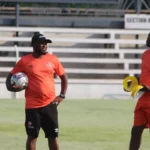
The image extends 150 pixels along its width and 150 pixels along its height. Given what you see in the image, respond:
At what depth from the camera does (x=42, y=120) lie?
26.5ft

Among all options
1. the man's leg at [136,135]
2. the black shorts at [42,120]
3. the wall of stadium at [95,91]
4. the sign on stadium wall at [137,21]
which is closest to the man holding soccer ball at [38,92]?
the black shorts at [42,120]

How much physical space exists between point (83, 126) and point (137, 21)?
1332 cm

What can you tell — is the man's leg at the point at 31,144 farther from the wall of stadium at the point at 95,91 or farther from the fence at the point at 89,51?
the fence at the point at 89,51

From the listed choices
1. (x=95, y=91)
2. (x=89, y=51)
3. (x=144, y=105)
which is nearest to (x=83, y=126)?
(x=144, y=105)

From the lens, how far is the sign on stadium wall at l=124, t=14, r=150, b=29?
24966 millimetres

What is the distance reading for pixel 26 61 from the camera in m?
8.09

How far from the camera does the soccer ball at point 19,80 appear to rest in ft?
25.9

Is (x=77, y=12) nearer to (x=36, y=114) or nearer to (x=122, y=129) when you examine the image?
(x=122, y=129)

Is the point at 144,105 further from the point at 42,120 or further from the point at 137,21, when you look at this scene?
the point at 137,21

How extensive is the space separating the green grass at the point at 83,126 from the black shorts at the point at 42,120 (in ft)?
5.76

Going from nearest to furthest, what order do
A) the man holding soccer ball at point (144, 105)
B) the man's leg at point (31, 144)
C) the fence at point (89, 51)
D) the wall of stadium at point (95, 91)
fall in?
the man holding soccer ball at point (144, 105), the man's leg at point (31, 144), the wall of stadium at point (95, 91), the fence at point (89, 51)

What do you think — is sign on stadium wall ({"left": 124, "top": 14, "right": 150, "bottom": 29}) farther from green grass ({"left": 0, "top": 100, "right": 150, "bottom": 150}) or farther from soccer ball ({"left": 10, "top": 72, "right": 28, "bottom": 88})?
soccer ball ({"left": 10, "top": 72, "right": 28, "bottom": 88})

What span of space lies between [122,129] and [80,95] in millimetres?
8123

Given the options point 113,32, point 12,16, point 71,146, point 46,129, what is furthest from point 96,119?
point 12,16
